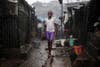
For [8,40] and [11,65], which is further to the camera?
[8,40]

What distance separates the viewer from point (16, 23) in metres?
15.0

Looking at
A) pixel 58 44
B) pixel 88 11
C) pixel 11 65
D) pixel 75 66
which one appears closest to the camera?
pixel 75 66

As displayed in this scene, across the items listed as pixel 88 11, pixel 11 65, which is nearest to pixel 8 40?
pixel 11 65

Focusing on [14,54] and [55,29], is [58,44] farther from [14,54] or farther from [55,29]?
[55,29]

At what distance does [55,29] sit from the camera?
12656mm

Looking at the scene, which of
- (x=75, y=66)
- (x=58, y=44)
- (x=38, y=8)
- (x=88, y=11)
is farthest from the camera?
(x=38, y=8)

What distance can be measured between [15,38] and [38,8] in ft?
159

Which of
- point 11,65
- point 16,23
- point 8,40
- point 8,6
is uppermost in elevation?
point 8,6

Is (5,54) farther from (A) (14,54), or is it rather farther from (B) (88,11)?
(B) (88,11)

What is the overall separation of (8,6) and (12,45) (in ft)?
8.00

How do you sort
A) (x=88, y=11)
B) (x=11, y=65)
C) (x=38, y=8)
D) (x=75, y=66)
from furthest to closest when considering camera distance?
(x=38, y=8)
(x=88, y=11)
(x=11, y=65)
(x=75, y=66)

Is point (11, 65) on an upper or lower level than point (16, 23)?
lower

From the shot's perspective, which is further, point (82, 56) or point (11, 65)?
point (11, 65)

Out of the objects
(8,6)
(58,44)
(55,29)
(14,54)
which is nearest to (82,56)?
(55,29)
